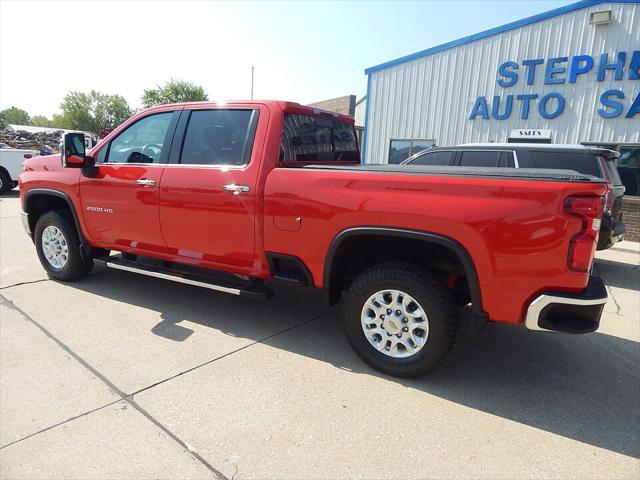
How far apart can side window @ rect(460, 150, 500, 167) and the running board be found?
14.7ft

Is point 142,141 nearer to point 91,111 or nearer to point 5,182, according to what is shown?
point 5,182

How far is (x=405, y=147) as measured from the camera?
12398 mm

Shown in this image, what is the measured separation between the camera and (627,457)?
2320 mm

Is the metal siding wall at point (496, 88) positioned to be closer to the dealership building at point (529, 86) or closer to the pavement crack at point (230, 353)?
the dealership building at point (529, 86)

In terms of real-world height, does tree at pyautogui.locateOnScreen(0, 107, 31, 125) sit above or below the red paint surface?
above

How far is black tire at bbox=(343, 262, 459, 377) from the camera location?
2.81 metres

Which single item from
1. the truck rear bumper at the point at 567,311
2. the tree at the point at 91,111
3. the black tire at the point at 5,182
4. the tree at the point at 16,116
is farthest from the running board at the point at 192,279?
the tree at the point at 16,116

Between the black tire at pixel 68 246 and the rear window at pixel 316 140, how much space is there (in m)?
2.86

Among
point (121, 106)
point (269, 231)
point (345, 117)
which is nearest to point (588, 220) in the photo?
point (269, 231)

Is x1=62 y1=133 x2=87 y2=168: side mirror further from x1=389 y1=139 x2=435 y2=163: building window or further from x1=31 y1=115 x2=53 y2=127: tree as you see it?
x1=31 y1=115 x2=53 y2=127: tree

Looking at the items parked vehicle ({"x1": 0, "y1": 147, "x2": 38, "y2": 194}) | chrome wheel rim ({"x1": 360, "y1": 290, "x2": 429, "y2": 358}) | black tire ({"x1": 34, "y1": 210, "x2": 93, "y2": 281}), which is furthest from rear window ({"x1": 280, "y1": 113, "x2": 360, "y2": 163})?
parked vehicle ({"x1": 0, "y1": 147, "x2": 38, "y2": 194})

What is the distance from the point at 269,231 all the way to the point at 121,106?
302ft

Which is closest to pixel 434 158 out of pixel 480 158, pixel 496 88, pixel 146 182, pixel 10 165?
pixel 480 158

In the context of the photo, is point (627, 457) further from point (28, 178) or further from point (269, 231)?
point (28, 178)
